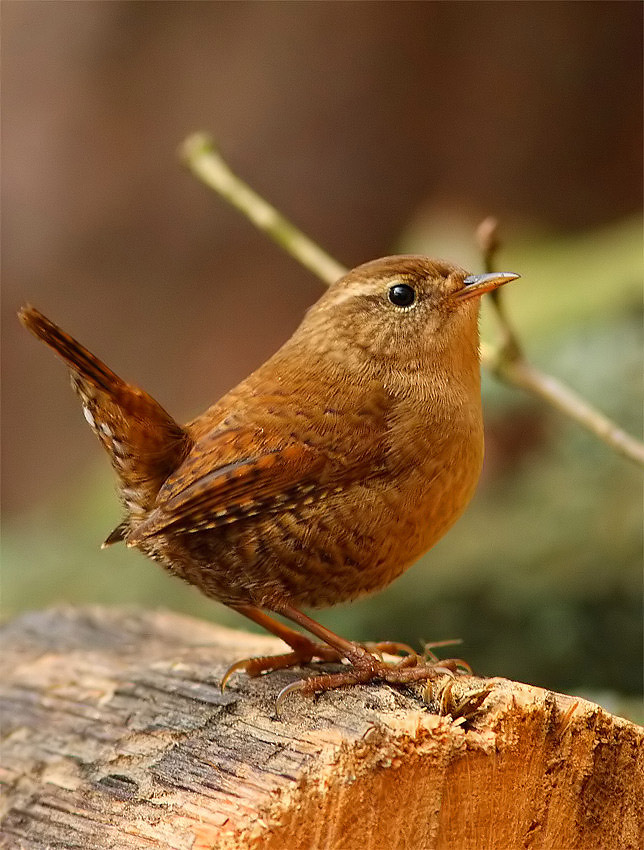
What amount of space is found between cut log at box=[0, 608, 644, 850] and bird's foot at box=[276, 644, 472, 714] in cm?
2

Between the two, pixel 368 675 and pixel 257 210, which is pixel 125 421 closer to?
pixel 368 675

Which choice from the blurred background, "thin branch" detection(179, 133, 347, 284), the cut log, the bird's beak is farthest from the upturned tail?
the blurred background

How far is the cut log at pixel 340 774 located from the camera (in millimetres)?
1803

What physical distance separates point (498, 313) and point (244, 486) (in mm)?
1148

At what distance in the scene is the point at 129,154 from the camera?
24.5ft

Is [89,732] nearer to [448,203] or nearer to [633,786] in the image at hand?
[633,786]

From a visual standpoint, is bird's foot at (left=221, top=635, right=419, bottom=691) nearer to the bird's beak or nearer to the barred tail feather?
the barred tail feather

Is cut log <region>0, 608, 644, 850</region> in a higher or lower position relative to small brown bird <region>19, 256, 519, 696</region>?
lower

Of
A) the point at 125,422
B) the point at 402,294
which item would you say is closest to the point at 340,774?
the point at 125,422

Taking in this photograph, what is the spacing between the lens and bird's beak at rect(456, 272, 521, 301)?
2.37 metres

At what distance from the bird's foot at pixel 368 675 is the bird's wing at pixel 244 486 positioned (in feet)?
1.30

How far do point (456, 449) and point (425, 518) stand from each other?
18 centimetres

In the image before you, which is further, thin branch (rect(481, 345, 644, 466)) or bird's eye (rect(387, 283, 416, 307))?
thin branch (rect(481, 345, 644, 466))

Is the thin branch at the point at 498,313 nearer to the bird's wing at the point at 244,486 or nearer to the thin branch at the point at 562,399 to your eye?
the thin branch at the point at 562,399
